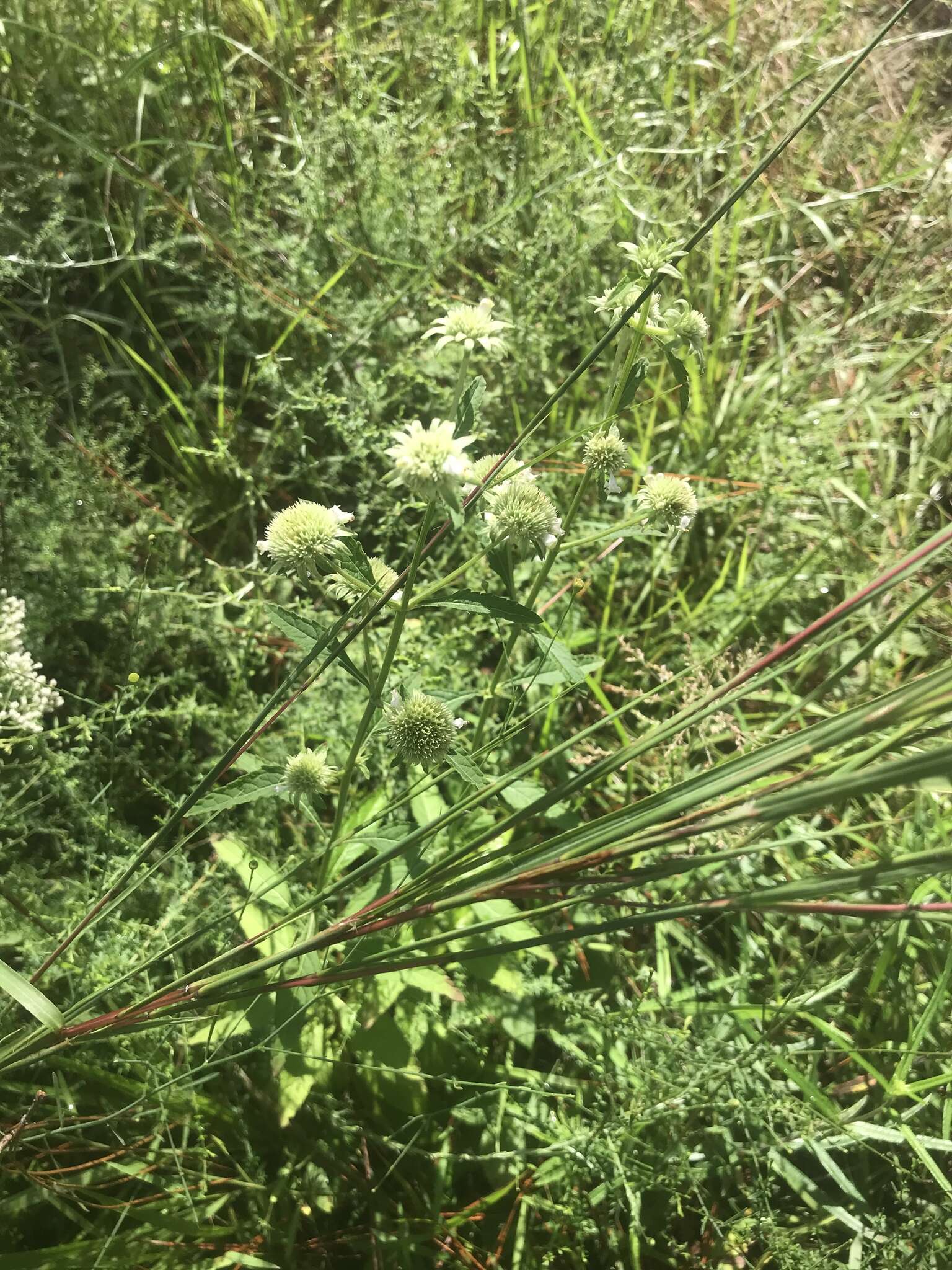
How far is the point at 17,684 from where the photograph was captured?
1.25 metres

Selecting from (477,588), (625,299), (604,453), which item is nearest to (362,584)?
(604,453)

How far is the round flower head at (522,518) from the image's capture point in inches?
38.1

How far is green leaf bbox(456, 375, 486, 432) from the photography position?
88cm

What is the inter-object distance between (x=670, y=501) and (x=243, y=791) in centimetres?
71

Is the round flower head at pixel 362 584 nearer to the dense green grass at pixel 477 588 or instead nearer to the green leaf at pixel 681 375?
the dense green grass at pixel 477 588

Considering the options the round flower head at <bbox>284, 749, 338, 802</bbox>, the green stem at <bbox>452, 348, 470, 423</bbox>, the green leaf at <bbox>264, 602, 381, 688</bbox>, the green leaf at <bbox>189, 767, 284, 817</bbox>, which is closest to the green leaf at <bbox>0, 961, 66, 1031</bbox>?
the green leaf at <bbox>189, 767, 284, 817</bbox>

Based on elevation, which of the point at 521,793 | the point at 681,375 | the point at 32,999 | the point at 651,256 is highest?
the point at 651,256

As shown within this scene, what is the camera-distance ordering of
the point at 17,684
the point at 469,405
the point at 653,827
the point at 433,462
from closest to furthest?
the point at 653,827, the point at 433,462, the point at 469,405, the point at 17,684

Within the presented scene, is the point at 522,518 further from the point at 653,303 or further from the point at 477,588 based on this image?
the point at 477,588

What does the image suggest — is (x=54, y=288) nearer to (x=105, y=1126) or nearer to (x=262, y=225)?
(x=262, y=225)

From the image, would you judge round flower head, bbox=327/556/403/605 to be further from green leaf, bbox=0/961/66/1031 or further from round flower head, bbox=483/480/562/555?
green leaf, bbox=0/961/66/1031

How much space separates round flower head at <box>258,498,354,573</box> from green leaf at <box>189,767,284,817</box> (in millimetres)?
268

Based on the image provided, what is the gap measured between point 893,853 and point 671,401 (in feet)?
3.90

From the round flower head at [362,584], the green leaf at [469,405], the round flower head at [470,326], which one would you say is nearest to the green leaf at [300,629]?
the round flower head at [362,584]
